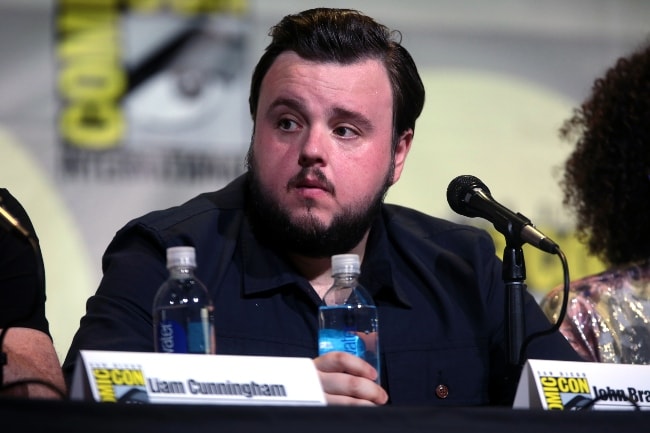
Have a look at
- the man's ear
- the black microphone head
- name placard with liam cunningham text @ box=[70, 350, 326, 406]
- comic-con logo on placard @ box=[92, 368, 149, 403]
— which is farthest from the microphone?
comic-con logo on placard @ box=[92, 368, 149, 403]

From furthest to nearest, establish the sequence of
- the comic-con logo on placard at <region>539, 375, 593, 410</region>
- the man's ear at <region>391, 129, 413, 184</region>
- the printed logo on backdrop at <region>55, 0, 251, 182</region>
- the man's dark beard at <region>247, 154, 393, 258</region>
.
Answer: the printed logo on backdrop at <region>55, 0, 251, 182</region> < the man's ear at <region>391, 129, 413, 184</region> < the man's dark beard at <region>247, 154, 393, 258</region> < the comic-con logo on placard at <region>539, 375, 593, 410</region>

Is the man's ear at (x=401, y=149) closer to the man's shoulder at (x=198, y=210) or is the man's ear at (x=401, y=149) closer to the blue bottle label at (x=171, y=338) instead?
the man's shoulder at (x=198, y=210)

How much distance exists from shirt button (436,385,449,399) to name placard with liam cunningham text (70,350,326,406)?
0.84 m

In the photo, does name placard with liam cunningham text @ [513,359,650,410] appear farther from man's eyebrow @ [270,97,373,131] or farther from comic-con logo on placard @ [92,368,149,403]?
man's eyebrow @ [270,97,373,131]

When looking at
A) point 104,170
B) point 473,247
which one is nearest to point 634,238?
point 473,247

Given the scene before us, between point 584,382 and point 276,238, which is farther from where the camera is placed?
point 276,238

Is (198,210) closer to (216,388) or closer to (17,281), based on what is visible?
(17,281)

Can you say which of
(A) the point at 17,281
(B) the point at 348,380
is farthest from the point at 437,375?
(A) the point at 17,281

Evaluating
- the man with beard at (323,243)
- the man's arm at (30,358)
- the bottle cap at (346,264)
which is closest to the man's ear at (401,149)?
the man with beard at (323,243)

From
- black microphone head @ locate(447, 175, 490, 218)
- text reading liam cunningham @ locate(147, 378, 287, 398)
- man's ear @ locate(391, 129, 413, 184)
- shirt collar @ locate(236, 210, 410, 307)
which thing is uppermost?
man's ear @ locate(391, 129, 413, 184)

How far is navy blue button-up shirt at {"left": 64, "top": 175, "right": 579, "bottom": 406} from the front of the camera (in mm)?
2205

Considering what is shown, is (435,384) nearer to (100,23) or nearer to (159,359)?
(159,359)

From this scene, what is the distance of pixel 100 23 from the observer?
350cm

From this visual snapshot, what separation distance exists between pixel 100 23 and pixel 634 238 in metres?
1.85
